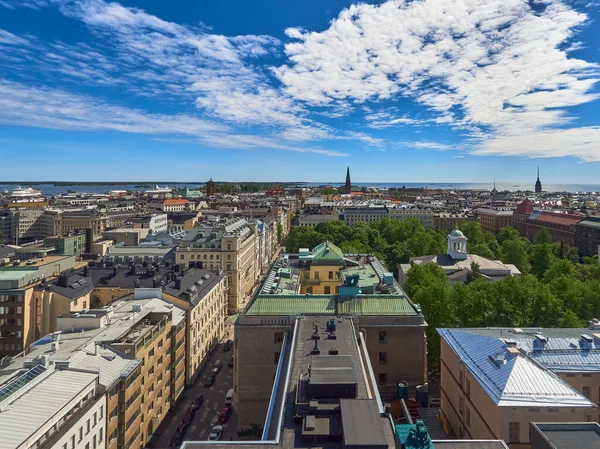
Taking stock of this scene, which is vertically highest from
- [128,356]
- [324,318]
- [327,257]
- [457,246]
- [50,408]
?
[327,257]

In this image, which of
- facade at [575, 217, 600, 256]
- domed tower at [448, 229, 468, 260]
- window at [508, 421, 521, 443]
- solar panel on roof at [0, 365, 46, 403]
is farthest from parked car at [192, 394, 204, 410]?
facade at [575, 217, 600, 256]

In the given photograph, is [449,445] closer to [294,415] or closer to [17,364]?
[294,415]

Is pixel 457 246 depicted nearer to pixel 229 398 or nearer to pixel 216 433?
pixel 229 398

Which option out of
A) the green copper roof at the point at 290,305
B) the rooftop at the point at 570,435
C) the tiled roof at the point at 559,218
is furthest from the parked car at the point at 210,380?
the tiled roof at the point at 559,218

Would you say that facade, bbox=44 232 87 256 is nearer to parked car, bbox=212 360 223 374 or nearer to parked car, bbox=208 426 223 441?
parked car, bbox=212 360 223 374

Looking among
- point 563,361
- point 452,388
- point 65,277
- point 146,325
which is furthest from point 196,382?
point 563,361

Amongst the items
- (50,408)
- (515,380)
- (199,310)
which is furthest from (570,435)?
(199,310)

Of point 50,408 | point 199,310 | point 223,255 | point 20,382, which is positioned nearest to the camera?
point 50,408
